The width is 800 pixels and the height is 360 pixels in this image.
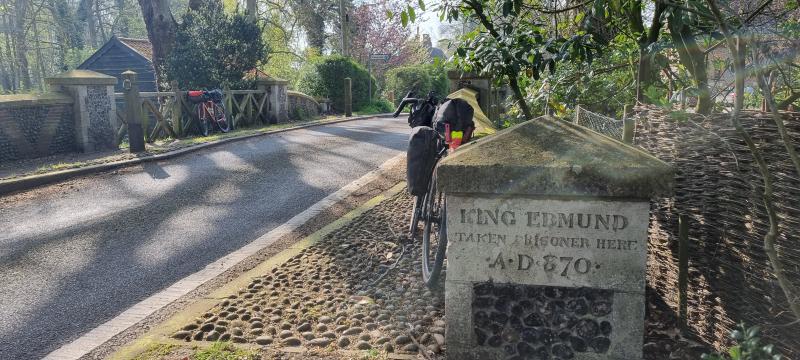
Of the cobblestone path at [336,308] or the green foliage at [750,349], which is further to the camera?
the cobblestone path at [336,308]

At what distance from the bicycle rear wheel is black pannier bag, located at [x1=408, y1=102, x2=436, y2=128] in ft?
2.51

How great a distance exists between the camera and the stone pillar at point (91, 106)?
1312 centimetres

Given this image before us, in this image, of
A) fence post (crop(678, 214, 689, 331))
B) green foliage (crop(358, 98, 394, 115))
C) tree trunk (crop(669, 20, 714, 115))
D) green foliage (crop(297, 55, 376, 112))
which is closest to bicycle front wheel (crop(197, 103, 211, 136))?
green foliage (crop(297, 55, 376, 112))

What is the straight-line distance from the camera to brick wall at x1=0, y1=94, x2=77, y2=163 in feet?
38.9

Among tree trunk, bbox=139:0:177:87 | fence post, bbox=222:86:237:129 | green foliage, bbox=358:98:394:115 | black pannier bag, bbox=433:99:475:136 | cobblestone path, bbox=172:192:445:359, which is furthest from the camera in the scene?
green foliage, bbox=358:98:394:115

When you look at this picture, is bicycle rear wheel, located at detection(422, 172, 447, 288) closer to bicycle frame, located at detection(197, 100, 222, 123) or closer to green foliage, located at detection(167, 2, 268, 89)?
bicycle frame, located at detection(197, 100, 222, 123)

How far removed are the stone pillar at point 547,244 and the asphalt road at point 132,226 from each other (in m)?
2.72

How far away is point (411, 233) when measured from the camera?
531 centimetres

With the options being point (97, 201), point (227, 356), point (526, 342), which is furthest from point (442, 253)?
point (97, 201)

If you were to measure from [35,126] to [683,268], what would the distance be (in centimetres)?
1259

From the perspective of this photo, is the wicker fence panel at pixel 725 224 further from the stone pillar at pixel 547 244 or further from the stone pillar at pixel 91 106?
the stone pillar at pixel 91 106

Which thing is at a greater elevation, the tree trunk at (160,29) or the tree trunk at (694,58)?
the tree trunk at (160,29)

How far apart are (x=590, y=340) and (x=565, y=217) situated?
62cm

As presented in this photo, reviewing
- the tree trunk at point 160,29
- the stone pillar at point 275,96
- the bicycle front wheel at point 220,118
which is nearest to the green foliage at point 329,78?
the stone pillar at point 275,96
